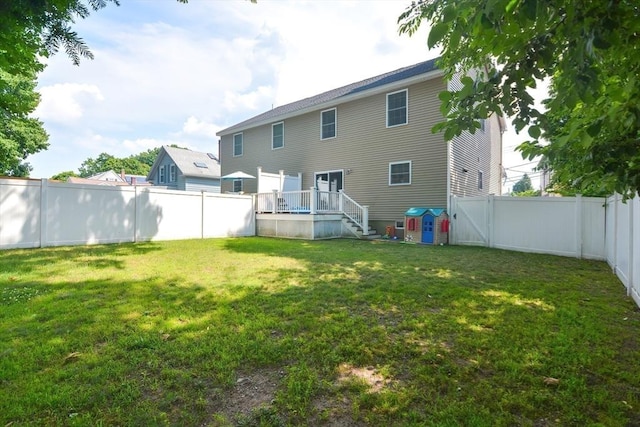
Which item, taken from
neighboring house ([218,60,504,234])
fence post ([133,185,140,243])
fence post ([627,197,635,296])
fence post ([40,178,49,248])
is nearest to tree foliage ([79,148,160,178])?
neighboring house ([218,60,504,234])

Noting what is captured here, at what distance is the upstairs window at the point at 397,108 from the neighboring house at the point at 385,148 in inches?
1.6

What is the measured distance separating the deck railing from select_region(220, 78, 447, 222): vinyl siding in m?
1.04

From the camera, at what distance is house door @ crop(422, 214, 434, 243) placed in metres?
11.2

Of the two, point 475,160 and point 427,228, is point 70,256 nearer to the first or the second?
point 427,228

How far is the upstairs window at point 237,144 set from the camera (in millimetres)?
19312

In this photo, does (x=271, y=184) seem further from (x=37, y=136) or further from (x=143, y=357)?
(x=37, y=136)

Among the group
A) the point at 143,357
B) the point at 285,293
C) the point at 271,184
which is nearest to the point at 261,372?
the point at 143,357

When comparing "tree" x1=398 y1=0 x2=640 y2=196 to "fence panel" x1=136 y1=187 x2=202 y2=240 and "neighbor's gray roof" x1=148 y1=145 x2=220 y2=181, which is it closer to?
"fence panel" x1=136 y1=187 x2=202 y2=240

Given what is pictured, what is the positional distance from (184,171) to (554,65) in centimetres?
2813

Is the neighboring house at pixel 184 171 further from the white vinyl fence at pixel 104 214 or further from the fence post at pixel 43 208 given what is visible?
the fence post at pixel 43 208

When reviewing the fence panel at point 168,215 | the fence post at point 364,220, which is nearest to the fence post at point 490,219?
the fence post at point 364,220

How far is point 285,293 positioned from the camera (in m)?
4.57

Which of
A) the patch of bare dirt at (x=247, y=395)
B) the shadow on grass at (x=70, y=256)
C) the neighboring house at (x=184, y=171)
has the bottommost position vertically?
the patch of bare dirt at (x=247, y=395)

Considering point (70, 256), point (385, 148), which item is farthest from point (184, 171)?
point (70, 256)
